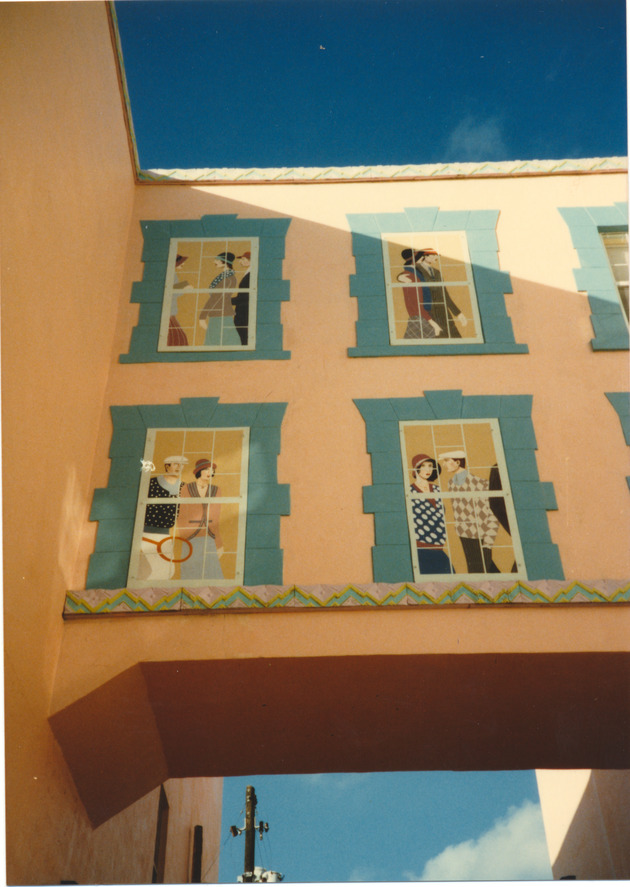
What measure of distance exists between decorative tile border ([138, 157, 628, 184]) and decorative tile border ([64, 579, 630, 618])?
5.35 meters

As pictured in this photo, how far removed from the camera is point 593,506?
7.39 meters

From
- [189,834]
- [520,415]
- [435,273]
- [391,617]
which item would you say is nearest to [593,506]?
[520,415]

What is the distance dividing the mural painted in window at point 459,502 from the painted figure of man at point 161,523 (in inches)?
85.2

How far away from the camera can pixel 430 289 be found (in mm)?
9023

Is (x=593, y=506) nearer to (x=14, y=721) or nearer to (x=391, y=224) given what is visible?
(x=391, y=224)

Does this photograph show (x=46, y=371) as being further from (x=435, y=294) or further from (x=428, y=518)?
(x=435, y=294)

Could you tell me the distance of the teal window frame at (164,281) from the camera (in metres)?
8.53

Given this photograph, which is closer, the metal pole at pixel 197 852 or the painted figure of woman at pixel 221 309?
the painted figure of woman at pixel 221 309

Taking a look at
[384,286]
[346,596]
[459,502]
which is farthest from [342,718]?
[384,286]

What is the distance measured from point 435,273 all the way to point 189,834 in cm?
904

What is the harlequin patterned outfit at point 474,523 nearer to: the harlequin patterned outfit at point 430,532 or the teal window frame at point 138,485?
the harlequin patterned outfit at point 430,532

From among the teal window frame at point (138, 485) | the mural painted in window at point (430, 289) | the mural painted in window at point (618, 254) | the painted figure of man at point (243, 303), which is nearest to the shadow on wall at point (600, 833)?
the teal window frame at point (138, 485)

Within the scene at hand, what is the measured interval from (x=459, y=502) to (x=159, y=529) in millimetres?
2762

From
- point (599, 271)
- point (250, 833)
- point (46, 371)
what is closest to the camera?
point (46, 371)
